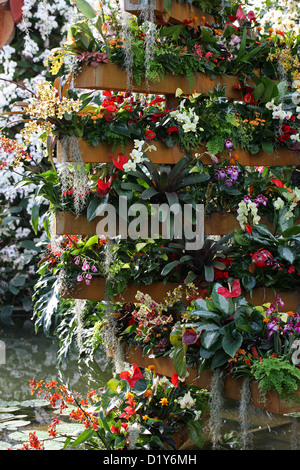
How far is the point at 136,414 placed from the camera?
2711 mm

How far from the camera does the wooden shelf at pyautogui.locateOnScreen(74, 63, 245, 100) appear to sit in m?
2.69

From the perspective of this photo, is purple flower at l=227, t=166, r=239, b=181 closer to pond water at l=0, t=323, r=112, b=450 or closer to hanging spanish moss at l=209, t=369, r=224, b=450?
hanging spanish moss at l=209, t=369, r=224, b=450

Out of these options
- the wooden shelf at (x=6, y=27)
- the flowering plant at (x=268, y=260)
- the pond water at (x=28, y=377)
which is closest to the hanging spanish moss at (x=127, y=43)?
the flowering plant at (x=268, y=260)

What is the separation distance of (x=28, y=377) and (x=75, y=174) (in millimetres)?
2335

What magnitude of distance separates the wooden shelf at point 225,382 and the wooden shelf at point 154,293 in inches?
12.3

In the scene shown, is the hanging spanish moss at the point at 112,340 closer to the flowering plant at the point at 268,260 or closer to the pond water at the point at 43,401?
the pond water at the point at 43,401

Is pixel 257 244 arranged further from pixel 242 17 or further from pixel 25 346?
pixel 25 346

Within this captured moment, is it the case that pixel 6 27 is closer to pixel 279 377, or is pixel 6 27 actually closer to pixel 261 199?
pixel 261 199

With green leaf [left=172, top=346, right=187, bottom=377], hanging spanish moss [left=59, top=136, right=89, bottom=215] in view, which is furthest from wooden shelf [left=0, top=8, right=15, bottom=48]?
green leaf [left=172, top=346, right=187, bottom=377]

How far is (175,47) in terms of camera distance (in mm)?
2928

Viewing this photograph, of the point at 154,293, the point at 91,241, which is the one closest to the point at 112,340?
the point at 154,293

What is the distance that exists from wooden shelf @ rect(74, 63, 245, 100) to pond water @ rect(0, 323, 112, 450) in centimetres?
184

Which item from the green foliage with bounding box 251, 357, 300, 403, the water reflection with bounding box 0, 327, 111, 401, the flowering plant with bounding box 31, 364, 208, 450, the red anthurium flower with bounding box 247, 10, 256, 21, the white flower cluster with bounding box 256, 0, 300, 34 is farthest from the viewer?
the water reflection with bounding box 0, 327, 111, 401
